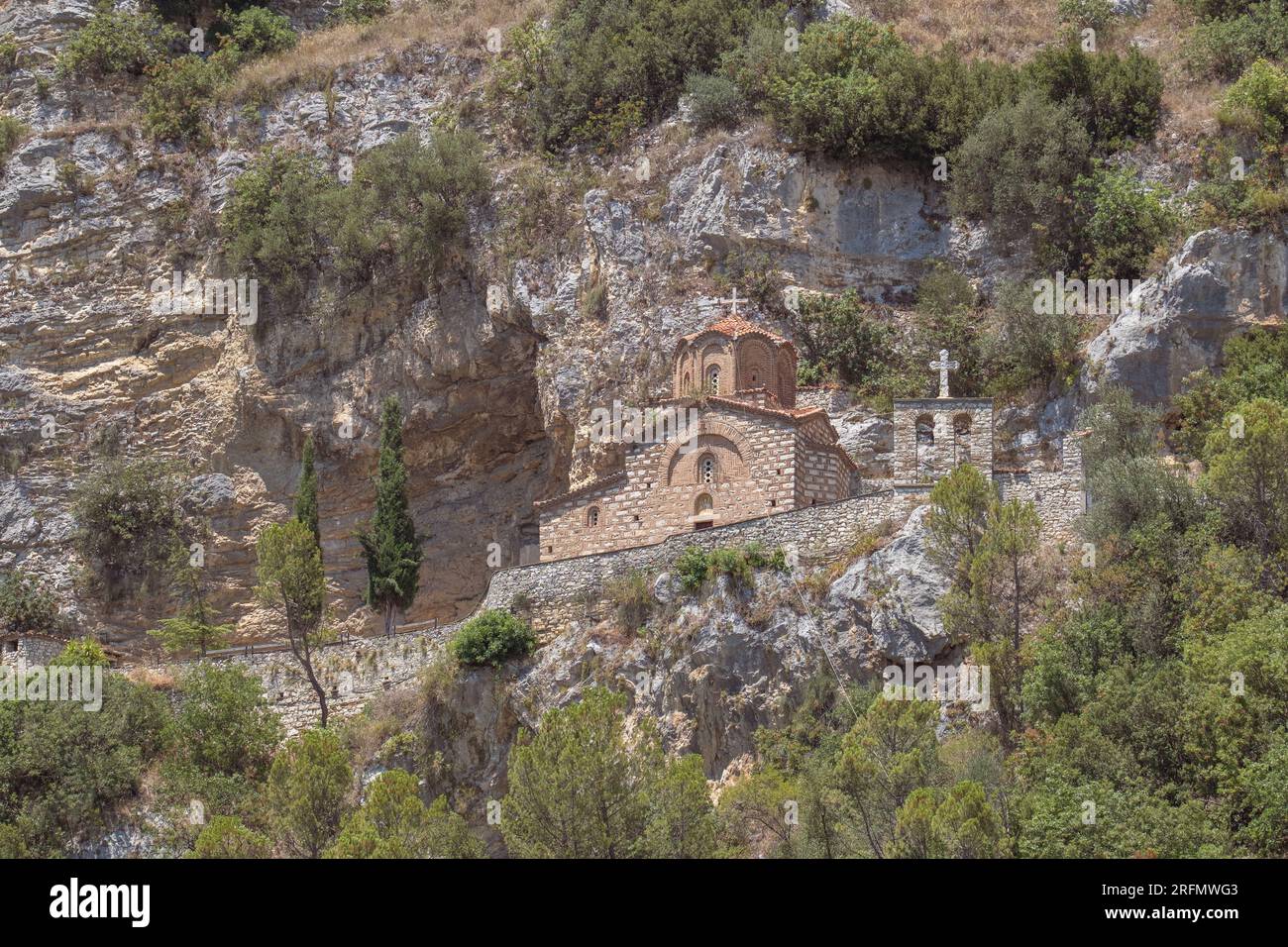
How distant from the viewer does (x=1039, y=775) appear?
29.9m

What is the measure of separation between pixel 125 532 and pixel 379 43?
57.2 feet

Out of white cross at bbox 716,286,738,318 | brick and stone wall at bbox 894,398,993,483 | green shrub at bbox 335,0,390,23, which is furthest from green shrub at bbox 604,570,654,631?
green shrub at bbox 335,0,390,23

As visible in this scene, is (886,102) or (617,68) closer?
(886,102)

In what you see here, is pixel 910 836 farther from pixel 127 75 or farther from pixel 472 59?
pixel 127 75

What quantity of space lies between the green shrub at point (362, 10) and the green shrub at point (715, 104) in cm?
1554

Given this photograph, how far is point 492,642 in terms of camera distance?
37.8 metres

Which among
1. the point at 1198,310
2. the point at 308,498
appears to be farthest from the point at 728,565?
the point at 308,498

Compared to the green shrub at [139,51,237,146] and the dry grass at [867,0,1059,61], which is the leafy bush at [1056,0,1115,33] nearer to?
the dry grass at [867,0,1059,61]

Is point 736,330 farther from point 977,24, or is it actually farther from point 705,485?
point 977,24

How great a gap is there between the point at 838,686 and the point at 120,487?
74.3ft

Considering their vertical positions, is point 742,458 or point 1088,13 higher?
point 1088,13

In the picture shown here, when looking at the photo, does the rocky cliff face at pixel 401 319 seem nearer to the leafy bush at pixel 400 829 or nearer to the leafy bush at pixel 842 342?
the leafy bush at pixel 842 342

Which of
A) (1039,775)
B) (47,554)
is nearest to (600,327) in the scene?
(47,554)
